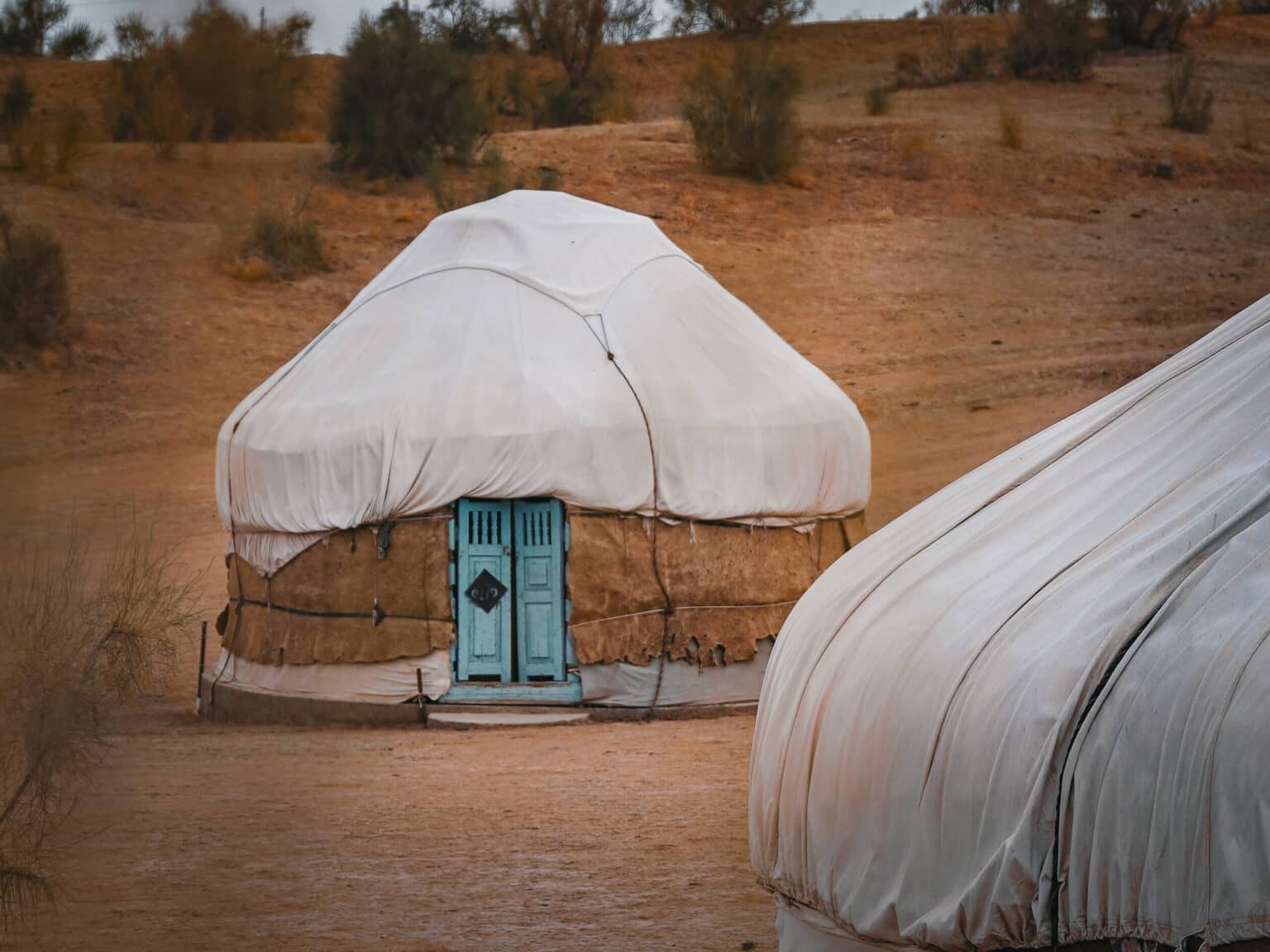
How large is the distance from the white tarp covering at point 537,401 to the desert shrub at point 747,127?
40.6 ft

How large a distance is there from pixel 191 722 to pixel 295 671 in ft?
2.57

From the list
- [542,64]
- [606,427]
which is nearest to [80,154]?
[542,64]

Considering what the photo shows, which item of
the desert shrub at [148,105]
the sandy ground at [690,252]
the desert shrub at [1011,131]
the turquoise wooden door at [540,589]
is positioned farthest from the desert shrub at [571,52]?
the turquoise wooden door at [540,589]

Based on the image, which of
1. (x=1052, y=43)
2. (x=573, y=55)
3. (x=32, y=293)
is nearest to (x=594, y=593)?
(x=32, y=293)

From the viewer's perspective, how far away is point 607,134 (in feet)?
76.8

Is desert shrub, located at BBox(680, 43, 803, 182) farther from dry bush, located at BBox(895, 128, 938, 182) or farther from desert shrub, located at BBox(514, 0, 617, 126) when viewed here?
desert shrub, located at BBox(514, 0, 617, 126)

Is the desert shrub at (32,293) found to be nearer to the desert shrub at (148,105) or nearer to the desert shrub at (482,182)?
the desert shrub at (148,105)

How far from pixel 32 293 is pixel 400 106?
21.2 ft

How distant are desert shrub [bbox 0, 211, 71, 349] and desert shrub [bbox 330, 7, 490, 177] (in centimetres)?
517

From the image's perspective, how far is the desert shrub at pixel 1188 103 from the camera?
80.3 ft

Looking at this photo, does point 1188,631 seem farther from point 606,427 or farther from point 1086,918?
point 606,427

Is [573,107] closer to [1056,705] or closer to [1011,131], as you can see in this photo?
[1011,131]

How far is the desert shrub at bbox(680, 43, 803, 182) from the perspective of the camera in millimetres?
22453

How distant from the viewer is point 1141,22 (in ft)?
97.6
